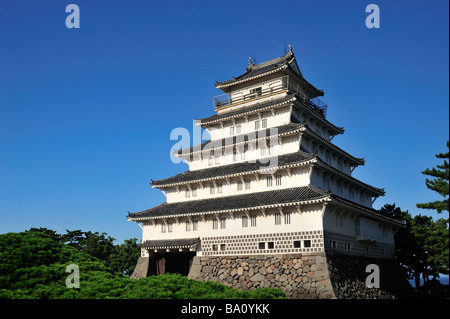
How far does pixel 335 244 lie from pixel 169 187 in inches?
846

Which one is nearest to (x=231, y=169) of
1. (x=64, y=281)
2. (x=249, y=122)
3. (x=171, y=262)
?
(x=249, y=122)

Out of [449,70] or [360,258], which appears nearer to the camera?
[449,70]

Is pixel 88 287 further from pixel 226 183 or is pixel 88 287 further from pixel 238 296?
pixel 226 183

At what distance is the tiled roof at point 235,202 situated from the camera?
105 ft

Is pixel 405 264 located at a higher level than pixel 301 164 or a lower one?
lower

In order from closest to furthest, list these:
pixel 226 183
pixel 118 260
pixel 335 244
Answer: pixel 335 244
pixel 226 183
pixel 118 260

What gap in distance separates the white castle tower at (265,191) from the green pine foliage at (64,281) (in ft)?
31.7

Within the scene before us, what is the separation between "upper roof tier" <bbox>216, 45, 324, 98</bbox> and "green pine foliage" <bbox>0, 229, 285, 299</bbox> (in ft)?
93.4

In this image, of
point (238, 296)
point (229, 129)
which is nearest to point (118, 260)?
point (229, 129)

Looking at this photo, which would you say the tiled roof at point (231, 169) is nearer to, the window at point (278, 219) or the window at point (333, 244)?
the window at point (278, 219)

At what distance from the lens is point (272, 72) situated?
4384cm

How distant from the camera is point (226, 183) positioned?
130 feet

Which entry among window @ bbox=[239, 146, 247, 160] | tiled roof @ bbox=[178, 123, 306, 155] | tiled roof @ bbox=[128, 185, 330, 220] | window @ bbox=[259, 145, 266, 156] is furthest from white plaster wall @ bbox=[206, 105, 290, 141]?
tiled roof @ bbox=[128, 185, 330, 220]
